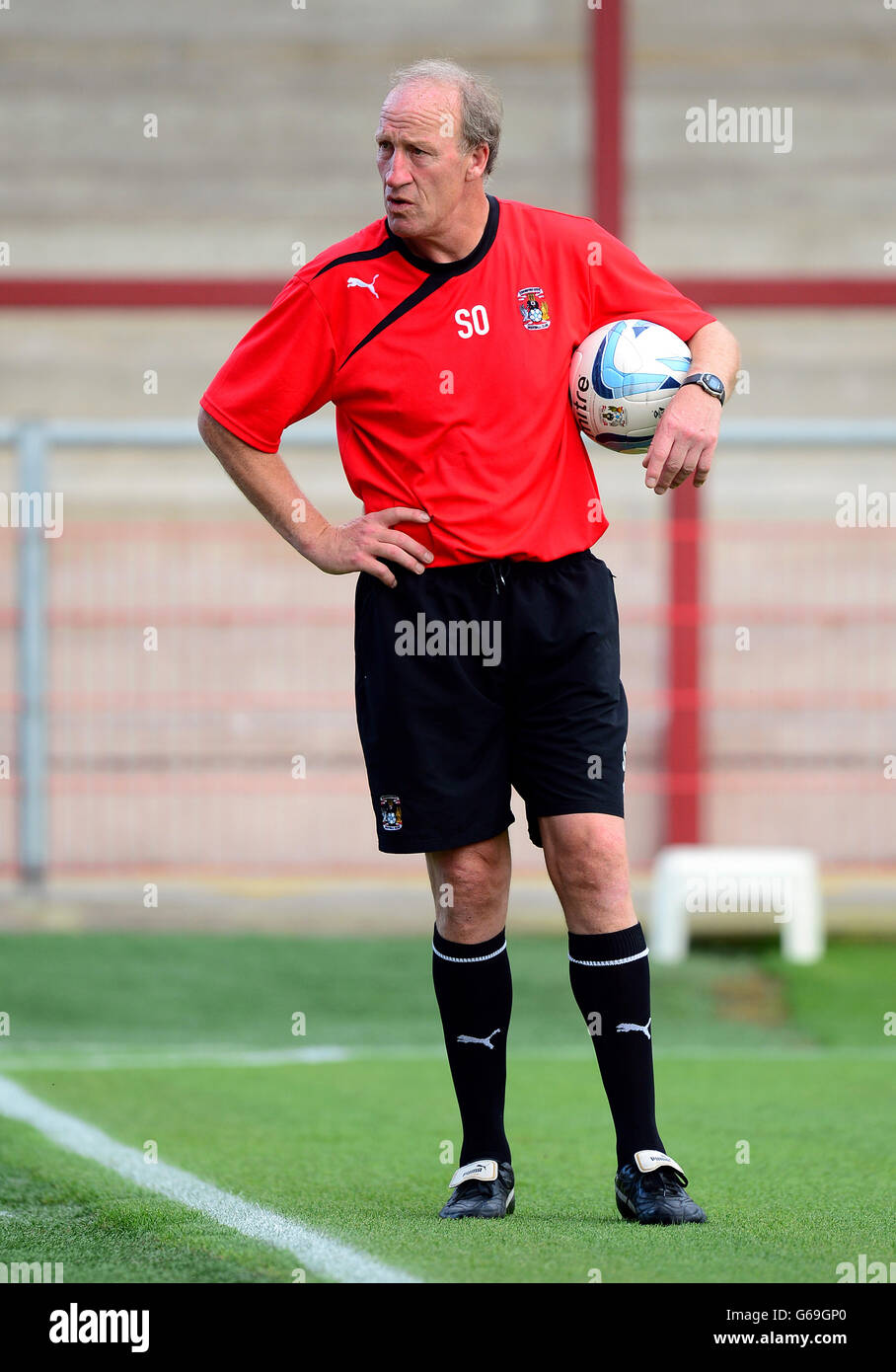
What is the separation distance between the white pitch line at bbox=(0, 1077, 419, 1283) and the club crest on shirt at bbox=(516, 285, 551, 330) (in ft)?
5.06

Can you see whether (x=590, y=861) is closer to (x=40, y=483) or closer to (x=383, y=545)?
(x=383, y=545)

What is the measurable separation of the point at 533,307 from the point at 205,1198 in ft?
5.43

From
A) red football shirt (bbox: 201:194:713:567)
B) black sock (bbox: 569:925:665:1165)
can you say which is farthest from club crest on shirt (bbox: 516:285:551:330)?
black sock (bbox: 569:925:665:1165)

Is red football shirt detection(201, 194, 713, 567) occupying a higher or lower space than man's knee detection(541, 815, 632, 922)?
higher

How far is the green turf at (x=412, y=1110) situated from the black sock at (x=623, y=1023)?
0.53 feet

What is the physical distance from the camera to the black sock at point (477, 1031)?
3182 mm

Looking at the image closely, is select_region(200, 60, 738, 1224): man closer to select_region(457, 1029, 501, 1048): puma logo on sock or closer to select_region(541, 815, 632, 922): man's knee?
select_region(541, 815, 632, 922): man's knee

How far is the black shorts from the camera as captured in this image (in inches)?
120

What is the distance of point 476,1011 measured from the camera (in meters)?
3.19

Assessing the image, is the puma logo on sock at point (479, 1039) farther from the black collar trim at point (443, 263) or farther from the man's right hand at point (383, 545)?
the black collar trim at point (443, 263)

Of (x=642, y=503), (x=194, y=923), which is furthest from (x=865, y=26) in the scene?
(x=194, y=923)

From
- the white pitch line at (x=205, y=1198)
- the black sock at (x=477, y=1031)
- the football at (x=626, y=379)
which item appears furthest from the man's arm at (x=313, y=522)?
the white pitch line at (x=205, y=1198)

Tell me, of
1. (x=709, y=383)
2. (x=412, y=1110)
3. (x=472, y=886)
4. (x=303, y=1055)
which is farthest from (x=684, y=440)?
(x=303, y=1055)

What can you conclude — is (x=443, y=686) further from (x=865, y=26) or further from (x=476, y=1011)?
(x=865, y=26)
